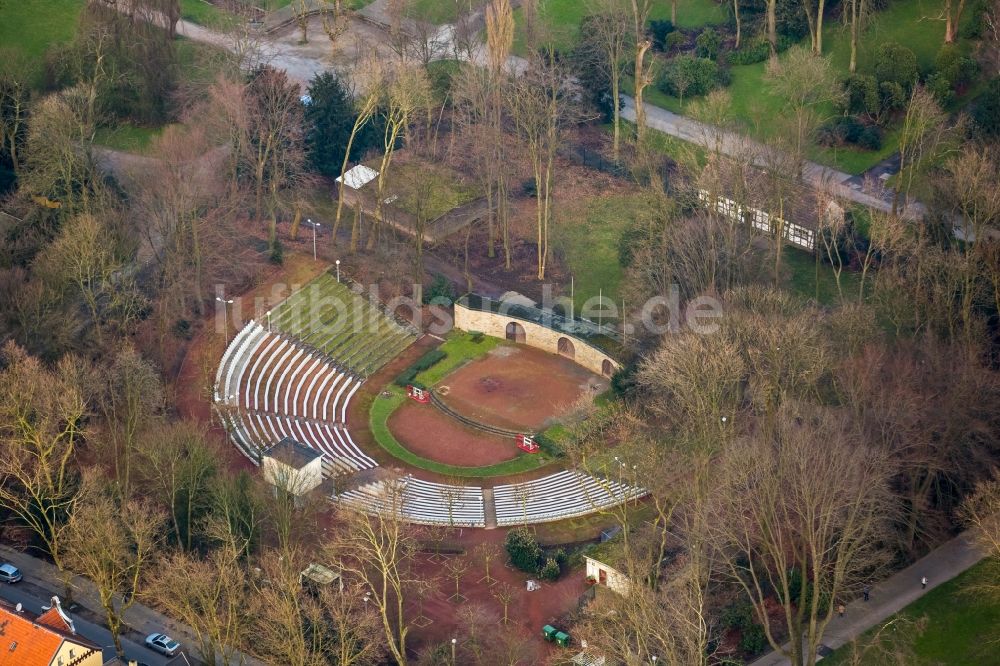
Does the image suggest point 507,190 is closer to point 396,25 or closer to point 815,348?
point 396,25

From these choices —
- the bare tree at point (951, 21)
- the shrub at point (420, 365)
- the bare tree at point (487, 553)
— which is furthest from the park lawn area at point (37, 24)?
the bare tree at point (951, 21)

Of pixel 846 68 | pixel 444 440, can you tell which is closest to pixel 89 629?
pixel 444 440

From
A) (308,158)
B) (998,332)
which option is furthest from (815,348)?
(308,158)

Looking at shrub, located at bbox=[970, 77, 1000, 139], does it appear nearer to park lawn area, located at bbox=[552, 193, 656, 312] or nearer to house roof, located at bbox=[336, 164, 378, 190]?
park lawn area, located at bbox=[552, 193, 656, 312]

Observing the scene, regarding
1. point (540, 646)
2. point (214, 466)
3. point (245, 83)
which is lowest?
point (540, 646)

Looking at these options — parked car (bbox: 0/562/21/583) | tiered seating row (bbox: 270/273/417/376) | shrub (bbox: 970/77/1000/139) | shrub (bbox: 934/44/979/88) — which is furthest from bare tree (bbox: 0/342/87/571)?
shrub (bbox: 934/44/979/88)

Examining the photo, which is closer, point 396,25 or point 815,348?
point 815,348

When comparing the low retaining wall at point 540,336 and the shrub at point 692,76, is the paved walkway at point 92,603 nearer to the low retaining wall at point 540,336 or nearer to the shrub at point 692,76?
the low retaining wall at point 540,336

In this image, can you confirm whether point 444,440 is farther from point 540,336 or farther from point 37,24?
point 37,24
